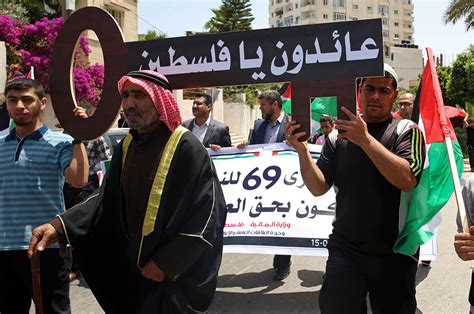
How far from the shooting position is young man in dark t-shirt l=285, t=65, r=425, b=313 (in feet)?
9.46

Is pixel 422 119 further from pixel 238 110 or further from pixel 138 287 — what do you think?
pixel 238 110

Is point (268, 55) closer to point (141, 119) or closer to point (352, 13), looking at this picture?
point (141, 119)

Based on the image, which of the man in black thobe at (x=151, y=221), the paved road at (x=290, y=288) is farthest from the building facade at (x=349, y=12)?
the man in black thobe at (x=151, y=221)

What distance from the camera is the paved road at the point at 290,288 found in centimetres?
497

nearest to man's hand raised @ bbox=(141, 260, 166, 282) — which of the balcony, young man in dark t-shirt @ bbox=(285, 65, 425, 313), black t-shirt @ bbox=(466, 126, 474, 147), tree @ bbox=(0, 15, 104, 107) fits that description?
young man in dark t-shirt @ bbox=(285, 65, 425, 313)

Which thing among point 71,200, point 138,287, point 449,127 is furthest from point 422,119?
point 71,200

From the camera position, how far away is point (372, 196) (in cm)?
293

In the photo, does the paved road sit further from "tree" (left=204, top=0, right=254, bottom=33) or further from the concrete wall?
the concrete wall

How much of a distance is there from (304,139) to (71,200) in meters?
4.01

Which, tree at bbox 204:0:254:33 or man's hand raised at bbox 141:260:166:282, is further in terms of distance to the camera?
tree at bbox 204:0:254:33

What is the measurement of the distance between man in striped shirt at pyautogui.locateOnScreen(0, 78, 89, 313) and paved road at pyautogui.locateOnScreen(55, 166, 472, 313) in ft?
5.44

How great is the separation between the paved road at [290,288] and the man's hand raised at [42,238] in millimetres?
2367

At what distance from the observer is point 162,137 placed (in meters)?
2.95

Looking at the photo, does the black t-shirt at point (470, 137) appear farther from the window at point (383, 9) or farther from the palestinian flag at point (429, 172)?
the window at point (383, 9)
